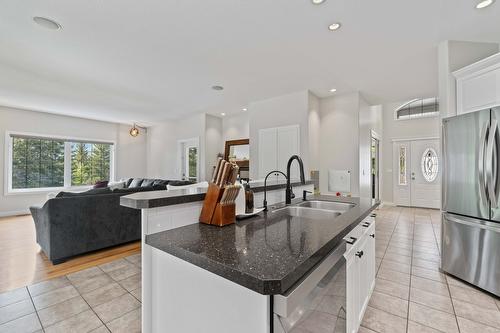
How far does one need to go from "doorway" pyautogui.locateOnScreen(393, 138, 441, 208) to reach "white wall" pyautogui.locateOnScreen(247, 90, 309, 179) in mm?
3994

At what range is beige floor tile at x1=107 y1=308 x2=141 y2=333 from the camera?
5.78ft

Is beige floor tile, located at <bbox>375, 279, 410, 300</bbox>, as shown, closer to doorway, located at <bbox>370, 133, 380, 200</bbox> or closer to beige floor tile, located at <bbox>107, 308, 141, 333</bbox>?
beige floor tile, located at <bbox>107, 308, 141, 333</bbox>

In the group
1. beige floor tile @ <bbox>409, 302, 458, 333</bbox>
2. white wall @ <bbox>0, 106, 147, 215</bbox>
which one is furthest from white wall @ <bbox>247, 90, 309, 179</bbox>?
white wall @ <bbox>0, 106, 147, 215</bbox>

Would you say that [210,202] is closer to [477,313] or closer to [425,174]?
[477,313]

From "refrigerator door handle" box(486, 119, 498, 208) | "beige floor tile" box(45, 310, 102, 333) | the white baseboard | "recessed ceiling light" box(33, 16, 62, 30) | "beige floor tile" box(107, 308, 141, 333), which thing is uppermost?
"recessed ceiling light" box(33, 16, 62, 30)

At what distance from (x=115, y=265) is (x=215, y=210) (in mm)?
2389

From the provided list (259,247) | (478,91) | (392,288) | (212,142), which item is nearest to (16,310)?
(259,247)

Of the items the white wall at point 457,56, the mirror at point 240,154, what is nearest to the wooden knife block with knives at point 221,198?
the white wall at point 457,56

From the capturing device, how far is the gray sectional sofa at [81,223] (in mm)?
2916

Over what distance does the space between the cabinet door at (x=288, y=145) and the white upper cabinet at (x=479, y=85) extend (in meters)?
2.40

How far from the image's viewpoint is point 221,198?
50.8 inches

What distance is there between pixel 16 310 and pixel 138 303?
1.00m

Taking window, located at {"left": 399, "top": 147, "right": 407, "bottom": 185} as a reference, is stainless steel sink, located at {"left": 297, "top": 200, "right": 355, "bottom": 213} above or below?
below

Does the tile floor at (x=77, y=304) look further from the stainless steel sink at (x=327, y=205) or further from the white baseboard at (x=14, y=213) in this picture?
the white baseboard at (x=14, y=213)
